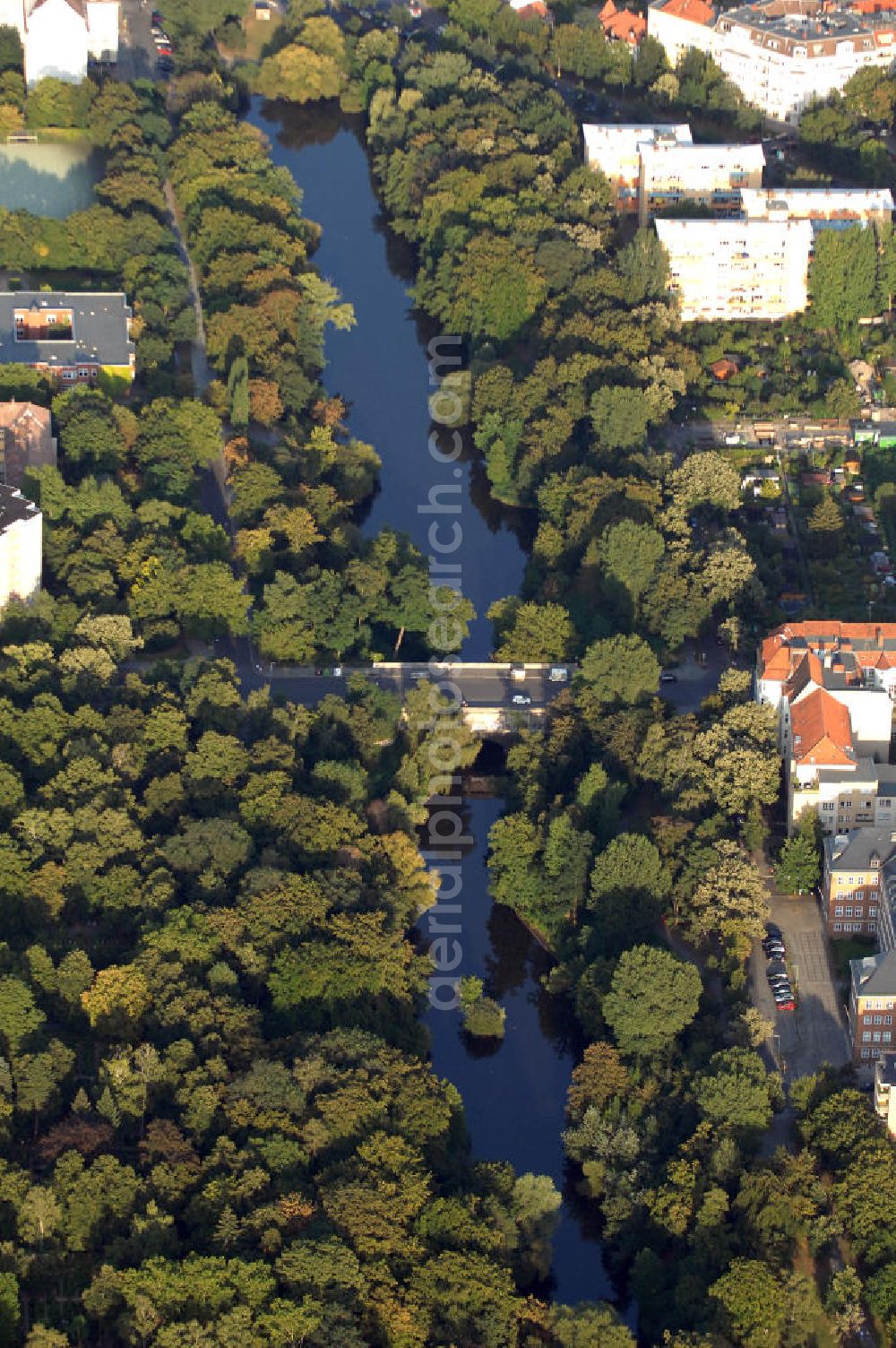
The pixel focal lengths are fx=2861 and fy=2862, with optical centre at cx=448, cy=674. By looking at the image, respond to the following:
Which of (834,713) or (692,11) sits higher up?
(692,11)

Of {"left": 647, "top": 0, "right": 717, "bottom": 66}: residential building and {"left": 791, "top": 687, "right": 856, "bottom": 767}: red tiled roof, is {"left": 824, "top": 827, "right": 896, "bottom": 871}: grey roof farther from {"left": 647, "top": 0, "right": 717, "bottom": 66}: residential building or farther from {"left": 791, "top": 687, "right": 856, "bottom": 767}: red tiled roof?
{"left": 647, "top": 0, "right": 717, "bottom": 66}: residential building

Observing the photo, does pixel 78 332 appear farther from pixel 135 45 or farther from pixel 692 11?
pixel 692 11

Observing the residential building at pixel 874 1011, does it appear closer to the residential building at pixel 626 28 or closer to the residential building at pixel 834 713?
the residential building at pixel 834 713

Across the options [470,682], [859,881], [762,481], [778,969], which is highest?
[762,481]

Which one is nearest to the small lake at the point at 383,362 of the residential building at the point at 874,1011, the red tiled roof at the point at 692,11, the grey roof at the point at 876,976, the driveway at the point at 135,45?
Answer: the driveway at the point at 135,45

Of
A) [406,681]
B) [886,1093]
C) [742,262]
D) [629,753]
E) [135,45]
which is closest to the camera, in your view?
[886,1093]

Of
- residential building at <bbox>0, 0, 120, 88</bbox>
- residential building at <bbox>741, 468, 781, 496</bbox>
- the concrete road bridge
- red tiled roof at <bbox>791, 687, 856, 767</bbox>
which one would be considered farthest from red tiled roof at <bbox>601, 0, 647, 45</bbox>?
red tiled roof at <bbox>791, 687, 856, 767</bbox>

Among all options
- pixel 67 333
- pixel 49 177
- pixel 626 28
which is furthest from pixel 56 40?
pixel 67 333
